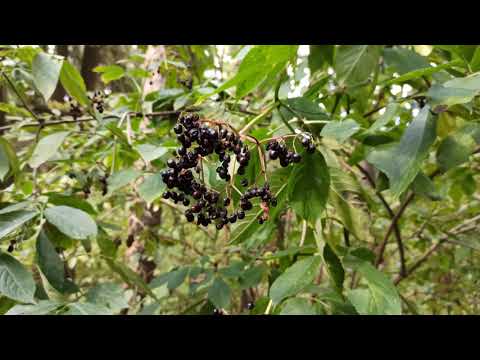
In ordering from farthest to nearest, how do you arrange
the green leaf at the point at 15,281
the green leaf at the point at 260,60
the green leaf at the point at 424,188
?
the green leaf at the point at 424,188
the green leaf at the point at 15,281
the green leaf at the point at 260,60

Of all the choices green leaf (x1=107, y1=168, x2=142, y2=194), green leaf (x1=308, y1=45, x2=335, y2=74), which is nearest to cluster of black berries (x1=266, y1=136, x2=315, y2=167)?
green leaf (x1=107, y1=168, x2=142, y2=194)

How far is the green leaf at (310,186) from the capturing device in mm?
791

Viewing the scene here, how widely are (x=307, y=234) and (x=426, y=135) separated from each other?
57 centimetres

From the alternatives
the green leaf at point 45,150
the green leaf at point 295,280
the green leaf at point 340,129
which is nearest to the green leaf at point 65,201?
the green leaf at point 45,150

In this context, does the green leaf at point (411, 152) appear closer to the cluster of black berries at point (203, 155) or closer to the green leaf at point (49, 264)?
the cluster of black berries at point (203, 155)

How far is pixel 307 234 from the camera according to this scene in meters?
1.28

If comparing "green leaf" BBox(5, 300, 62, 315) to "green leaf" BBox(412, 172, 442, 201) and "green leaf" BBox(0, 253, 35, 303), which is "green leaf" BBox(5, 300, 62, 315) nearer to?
"green leaf" BBox(0, 253, 35, 303)

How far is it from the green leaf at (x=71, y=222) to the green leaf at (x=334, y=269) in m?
0.51

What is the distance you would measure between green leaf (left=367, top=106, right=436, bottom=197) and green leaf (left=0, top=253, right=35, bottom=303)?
0.73 meters

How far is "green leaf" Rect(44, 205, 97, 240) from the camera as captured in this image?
0.89 m

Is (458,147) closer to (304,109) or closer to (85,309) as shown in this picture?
(304,109)

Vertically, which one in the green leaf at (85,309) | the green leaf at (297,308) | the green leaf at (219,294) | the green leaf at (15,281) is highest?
the green leaf at (15,281)

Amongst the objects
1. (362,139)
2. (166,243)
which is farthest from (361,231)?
(166,243)

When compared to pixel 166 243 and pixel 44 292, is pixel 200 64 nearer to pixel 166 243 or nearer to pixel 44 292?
pixel 166 243
